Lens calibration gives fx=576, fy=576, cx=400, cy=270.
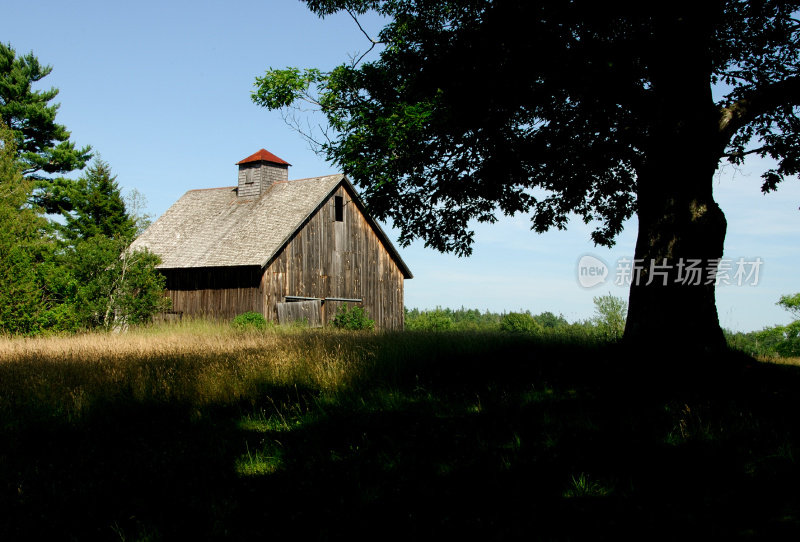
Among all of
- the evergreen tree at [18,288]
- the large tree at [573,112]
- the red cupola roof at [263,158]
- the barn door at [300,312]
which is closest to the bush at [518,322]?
the red cupola roof at [263,158]

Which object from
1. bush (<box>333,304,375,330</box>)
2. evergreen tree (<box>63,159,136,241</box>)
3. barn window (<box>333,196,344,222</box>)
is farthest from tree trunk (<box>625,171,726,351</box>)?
evergreen tree (<box>63,159,136,241</box>)

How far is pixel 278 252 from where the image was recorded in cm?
2573

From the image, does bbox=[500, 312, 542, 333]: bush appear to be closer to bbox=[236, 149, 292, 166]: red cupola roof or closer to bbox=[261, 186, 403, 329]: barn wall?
bbox=[261, 186, 403, 329]: barn wall

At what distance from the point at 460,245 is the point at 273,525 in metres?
9.24

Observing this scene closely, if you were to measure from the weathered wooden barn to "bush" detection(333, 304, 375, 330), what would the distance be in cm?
47

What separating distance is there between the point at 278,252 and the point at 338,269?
352 cm

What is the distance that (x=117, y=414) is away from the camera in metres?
7.60

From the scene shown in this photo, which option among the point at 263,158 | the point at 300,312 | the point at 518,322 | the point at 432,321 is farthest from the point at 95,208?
the point at 518,322

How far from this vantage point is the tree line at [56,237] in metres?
20.2

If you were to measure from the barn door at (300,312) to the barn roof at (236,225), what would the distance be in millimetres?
2247

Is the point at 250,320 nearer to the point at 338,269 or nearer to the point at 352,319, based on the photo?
the point at 352,319

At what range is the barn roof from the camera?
26.1m

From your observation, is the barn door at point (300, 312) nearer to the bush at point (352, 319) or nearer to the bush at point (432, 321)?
the bush at point (352, 319)

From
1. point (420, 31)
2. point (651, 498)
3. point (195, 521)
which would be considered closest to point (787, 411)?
point (651, 498)
